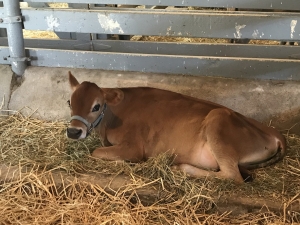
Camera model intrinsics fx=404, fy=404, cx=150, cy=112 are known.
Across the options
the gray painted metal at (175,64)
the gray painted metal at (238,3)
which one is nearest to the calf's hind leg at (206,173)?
the gray painted metal at (175,64)

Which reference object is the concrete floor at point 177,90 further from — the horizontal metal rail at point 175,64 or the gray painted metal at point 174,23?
the gray painted metal at point 174,23

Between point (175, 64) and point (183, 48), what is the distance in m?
1.18

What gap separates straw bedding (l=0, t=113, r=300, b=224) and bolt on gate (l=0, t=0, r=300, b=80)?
1.29 m

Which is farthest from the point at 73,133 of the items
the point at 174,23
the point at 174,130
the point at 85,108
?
the point at 174,23

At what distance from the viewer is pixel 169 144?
13.6 feet

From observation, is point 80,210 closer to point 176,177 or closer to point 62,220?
point 62,220

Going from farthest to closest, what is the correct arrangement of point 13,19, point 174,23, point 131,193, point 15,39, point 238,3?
point 15,39 < point 13,19 < point 174,23 < point 238,3 < point 131,193

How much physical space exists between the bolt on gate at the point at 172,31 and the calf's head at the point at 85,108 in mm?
1116

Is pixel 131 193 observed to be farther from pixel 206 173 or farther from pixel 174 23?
pixel 174 23

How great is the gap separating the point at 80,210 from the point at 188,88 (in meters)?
2.14

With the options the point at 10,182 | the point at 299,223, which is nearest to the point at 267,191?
the point at 299,223

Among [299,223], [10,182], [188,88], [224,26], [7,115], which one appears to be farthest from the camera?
[7,115]

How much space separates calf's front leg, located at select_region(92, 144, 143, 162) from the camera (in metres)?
4.16

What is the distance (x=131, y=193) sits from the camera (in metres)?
3.60
